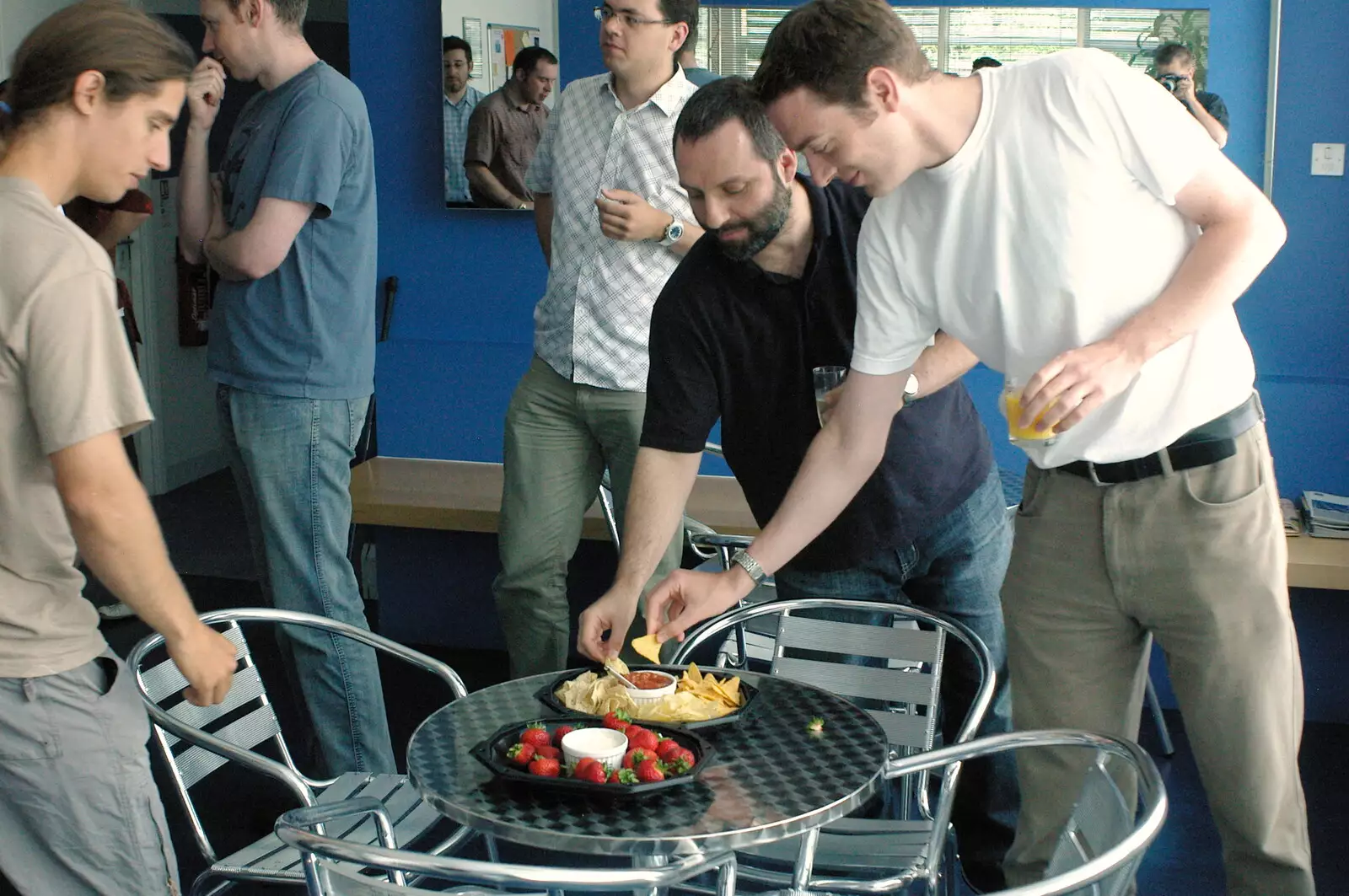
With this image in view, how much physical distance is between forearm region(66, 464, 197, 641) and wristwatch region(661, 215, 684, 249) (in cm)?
165

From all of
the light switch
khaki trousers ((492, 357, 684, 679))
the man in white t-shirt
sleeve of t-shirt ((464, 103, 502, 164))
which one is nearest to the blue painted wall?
the light switch

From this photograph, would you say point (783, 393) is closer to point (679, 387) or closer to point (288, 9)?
point (679, 387)

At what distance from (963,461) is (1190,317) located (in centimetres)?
86

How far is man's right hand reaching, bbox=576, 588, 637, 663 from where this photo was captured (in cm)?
220

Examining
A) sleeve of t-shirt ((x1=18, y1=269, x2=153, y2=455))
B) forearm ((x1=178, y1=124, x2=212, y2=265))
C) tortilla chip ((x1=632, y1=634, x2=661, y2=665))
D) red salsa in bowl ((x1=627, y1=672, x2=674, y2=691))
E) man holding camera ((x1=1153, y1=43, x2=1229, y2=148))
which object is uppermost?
man holding camera ((x1=1153, y1=43, x2=1229, y2=148))

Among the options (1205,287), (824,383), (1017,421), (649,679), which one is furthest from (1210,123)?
(649,679)

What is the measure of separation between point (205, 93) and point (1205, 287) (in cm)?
226

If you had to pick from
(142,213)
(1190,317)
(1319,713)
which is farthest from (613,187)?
(1319,713)

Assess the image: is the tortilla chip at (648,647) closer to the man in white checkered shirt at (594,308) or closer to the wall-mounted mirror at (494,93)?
the man in white checkered shirt at (594,308)

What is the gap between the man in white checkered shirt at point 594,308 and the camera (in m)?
3.24

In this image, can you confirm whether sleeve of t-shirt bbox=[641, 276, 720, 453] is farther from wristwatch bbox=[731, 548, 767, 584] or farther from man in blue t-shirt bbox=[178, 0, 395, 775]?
man in blue t-shirt bbox=[178, 0, 395, 775]

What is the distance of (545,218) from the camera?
376 centimetres

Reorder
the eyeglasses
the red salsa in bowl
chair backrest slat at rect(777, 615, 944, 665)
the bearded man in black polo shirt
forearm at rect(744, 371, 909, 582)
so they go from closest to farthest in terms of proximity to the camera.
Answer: the red salsa in bowl → forearm at rect(744, 371, 909, 582) → the bearded man in black polo shirt → chair backrest slat at rect(777, 615, 944, 665) → the eyeglasses

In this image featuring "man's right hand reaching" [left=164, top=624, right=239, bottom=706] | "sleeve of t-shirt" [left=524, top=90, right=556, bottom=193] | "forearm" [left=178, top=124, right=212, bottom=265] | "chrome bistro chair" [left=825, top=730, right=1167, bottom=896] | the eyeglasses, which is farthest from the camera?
"sleeve of t-shirt" [left=524, top=90, right=556, bottom=193]
